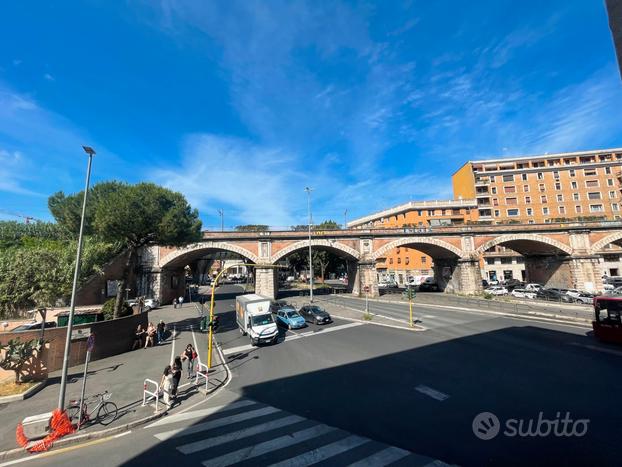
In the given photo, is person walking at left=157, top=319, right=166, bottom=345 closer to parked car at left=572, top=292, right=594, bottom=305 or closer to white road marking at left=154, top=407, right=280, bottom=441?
white road marking at left=154, top=407, right=280, bottom=441

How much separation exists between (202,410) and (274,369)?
4.49 meters

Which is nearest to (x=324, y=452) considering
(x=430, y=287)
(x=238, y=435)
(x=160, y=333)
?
(x=238, y=435)

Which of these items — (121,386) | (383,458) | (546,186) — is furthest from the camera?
(546,186)

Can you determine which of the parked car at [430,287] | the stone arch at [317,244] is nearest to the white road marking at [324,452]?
the stone arch at [317,244]

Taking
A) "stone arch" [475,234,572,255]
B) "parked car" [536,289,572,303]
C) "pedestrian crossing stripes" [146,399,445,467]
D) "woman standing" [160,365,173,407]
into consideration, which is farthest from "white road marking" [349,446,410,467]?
"stone arch" [475,234,572,255]

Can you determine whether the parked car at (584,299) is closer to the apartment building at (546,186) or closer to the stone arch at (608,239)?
the stone arch at (608,239)

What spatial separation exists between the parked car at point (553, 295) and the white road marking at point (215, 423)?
39888mm

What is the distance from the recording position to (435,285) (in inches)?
2156

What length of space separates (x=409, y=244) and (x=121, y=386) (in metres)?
43.9

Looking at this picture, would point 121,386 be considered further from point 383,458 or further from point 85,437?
point 383,458

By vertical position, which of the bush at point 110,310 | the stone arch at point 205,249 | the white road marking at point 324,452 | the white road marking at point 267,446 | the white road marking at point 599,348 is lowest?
the white road marking at point 267,446

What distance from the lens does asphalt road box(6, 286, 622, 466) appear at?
6.85 m

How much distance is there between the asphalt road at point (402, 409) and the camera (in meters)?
6.85

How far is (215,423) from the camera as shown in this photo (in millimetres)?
8766
